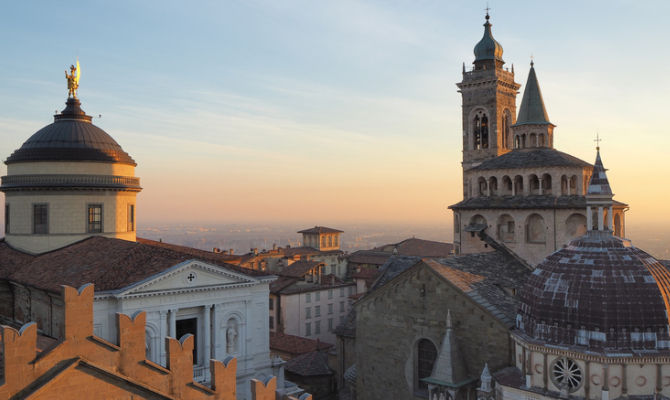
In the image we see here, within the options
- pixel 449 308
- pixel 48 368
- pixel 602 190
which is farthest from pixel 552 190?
pixel 48 368

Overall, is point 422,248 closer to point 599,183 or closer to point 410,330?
point 410,330

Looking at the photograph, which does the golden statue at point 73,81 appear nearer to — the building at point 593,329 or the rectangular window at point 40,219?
the rectangular window at point 40,219

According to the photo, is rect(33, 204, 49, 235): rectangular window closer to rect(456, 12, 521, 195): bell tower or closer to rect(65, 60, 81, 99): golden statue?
rect(65, 60, 81, 99): golden statue

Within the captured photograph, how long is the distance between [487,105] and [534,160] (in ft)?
48.1

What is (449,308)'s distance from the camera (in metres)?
26.8

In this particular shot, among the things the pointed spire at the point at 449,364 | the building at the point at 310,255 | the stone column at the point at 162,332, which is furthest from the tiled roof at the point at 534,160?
the building at the point at 310,255

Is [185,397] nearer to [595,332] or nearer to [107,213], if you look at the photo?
[595,332]

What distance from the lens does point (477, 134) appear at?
51.2 m

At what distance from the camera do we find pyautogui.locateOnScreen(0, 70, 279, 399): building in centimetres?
2742

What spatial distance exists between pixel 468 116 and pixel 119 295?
3620cm

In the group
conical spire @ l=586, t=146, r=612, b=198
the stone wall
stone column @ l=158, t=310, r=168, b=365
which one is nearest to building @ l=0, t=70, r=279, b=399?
stone column @ l=158, t=310, r=168, b=365

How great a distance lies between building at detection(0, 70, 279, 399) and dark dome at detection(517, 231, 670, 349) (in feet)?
48.5

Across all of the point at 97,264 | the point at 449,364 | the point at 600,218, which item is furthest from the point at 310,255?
the point at 600,218

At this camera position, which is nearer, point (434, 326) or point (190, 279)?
point (434, 326)
